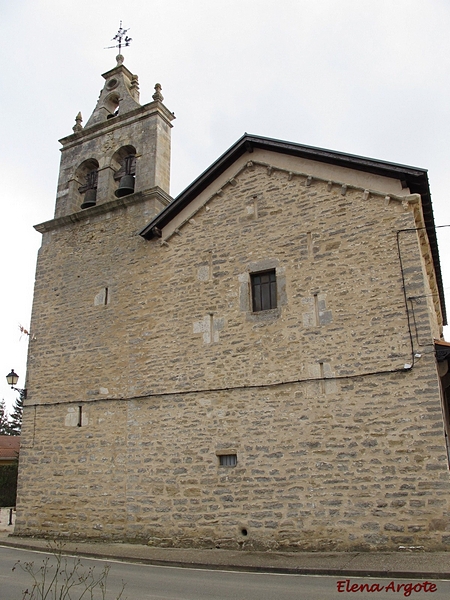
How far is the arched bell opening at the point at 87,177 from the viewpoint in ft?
46.1

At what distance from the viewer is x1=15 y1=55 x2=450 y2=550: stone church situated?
8.44 meters

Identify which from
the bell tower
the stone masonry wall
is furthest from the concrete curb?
the bell tower

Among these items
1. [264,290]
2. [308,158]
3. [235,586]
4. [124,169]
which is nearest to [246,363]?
[264,290]

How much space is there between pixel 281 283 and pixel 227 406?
263cm

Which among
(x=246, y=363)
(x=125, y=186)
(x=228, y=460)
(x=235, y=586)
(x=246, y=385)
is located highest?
(x=125, y=186)

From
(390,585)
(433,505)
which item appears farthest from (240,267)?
(390,585)

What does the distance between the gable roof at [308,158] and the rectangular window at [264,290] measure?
2542 mm

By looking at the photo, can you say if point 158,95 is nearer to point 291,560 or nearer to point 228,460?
point 228,460

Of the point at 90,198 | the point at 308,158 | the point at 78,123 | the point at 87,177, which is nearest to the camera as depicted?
the point at 308,158

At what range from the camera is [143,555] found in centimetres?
868

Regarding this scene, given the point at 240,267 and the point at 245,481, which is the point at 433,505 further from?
the point at 240,267

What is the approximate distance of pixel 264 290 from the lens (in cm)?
1038

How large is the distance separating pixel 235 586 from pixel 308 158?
25.9 feet

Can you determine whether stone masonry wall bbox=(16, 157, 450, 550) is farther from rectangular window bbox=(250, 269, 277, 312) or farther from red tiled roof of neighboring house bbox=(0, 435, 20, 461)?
red tiled roof of neighboring house bbox=(0, 435, 20, 461)
